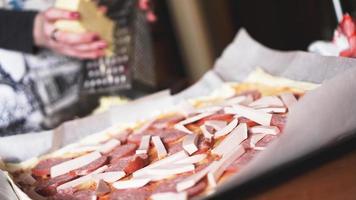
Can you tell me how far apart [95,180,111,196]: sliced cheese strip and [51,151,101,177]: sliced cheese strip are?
4.1 inches

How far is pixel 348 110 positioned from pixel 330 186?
13 cm

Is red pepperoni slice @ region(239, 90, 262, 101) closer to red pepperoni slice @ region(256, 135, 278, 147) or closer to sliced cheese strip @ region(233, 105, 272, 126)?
sliced cheese strip @ region(233, 105, 272, 126)

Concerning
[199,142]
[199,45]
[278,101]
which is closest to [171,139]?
[199,142]

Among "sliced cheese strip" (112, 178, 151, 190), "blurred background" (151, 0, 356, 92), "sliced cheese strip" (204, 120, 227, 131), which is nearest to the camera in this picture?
"sliced cheese strip" (112, 178, 151, 190)

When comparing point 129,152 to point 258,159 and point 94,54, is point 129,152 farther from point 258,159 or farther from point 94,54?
point 94,54

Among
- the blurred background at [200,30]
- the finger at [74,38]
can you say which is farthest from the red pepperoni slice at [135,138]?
the blurred background at [200,30]

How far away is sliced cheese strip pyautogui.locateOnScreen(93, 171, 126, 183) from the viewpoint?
675 millimetres

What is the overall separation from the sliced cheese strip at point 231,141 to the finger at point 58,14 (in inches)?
19.9

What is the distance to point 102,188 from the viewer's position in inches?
25.5

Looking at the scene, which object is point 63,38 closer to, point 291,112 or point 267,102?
point 267,102

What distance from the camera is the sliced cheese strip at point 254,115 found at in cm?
71

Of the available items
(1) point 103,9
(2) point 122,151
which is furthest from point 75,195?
(1) point 103,9

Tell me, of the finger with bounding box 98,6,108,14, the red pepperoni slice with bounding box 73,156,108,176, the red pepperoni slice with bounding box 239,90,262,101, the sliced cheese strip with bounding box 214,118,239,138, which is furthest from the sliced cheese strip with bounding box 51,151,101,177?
the finger with bounding box 98,6,108,14

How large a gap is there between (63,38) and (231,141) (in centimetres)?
56
